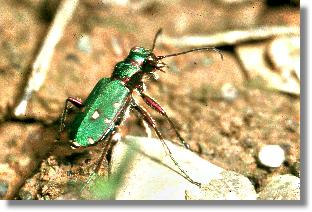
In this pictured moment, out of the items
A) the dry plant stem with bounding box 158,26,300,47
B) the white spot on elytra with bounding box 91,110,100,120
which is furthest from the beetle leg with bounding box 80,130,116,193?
the dry plant stem with bounding box 158,26,300,47

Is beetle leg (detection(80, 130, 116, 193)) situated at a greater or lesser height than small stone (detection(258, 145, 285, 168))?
lesser

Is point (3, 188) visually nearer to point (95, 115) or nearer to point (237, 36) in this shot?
point (95, 115)

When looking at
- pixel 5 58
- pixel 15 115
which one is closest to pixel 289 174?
pixel 15 115

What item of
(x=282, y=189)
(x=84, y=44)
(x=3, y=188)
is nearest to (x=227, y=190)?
(x=282, y=189)

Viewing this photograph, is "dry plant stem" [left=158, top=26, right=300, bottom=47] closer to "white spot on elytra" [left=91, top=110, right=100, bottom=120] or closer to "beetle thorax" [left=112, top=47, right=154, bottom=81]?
"beetle thorax" [left=112, top=47, right=154, bottom=81]

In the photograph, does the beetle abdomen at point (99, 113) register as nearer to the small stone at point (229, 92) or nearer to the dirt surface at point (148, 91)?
the dirt surface at point (148, 91)

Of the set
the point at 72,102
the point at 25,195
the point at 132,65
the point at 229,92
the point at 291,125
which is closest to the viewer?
the point at 25,195

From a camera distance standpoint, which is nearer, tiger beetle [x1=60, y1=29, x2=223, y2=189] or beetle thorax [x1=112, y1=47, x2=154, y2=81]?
tiger beetle [x1=60, y1=29, x2=223, y2=189]
